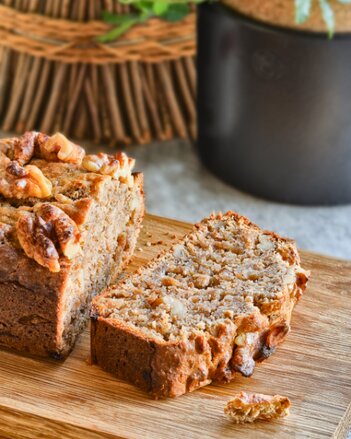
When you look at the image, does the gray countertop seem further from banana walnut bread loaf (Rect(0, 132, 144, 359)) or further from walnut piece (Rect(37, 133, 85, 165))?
walnut piece (Rect(37, 133, 85, 165))

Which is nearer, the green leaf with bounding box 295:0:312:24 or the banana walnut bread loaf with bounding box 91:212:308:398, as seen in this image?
the banana walnut bread loaf with bounding box 91:212:308:398

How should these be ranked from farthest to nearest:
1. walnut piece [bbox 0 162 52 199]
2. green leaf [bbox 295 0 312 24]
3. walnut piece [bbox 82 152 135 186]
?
green leaf [bbox 295 0 312 24], walnut piece [bbox 82 152 135 186], walnut piece [bbox 0 162 52 199]

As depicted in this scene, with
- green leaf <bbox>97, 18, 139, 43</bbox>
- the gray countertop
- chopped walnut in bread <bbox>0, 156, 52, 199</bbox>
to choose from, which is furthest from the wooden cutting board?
green leaf <bbox>97, 18, 139, 43</bbox>

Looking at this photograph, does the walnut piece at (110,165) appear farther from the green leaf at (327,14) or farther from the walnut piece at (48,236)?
the green leaf at (327,14)

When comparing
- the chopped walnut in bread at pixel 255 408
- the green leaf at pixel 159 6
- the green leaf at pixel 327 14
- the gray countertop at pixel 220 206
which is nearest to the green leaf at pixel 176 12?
the green leaf at pixel 159 6

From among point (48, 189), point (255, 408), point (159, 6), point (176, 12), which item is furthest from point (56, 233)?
point (176, 12)

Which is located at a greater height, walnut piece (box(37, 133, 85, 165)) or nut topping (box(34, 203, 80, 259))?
walnut piece (box(37, 133, 85, 165))

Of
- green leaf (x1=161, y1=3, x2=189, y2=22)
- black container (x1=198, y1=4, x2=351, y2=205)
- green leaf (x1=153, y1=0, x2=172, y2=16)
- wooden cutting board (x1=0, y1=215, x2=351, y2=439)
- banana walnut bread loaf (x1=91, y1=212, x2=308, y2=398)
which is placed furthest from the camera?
green leaf (x1=161, y1=3, x2=189, y2=22)

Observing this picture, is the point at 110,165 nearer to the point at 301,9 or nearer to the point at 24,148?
the point at 24,148
